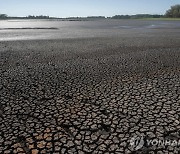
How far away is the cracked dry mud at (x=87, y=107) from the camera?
11.9 ft

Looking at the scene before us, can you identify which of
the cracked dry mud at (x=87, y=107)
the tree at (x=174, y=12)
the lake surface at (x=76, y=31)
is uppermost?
the tree at (x=174, y=12)

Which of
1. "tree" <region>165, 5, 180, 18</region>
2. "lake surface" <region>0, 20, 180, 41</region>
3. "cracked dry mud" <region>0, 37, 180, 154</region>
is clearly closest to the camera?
"cracked dry mud" <region>0, 37, 180, 154</region>

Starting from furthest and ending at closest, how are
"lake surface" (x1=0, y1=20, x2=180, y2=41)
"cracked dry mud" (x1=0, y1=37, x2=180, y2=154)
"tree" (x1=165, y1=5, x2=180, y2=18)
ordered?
"tree" (x1=165, y1=5, x2=180, y2=18)
"lake surface" (x1=0, y1=20, x2=180, y2=41)
"cracked dry mud" (x1=0, y1=37, x2=180, y2=154)

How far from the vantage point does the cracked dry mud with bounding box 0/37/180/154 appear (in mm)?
3641

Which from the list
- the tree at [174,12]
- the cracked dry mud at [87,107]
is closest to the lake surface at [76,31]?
the cracked dry mud at [87,107]

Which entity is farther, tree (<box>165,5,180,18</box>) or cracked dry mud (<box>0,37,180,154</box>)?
tree (<box>165,5,180,18</box>)

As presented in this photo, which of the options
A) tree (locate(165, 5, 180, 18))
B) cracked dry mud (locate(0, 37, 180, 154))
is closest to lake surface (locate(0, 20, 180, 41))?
cracked dry mud (locate(0, 37, 180, 154))

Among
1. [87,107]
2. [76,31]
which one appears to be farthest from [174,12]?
[87,107]

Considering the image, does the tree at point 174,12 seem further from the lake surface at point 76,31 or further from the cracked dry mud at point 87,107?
the cracked dry mud at point 87,107

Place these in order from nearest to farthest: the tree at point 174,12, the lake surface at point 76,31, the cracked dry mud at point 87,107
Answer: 1. the cracked dry mud at point 87,107
2. the lake surface at point 76,31
3. the tree at point 174,12

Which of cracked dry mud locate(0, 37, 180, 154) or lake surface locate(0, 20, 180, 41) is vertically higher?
lake surface locate(0, 20, 180, 41)

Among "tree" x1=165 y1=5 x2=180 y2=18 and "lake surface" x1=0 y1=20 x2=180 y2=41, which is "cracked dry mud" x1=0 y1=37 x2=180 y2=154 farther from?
"tree" x1=165 y1=5 x2=180 y2=18

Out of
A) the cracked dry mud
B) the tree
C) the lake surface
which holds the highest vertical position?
the tree

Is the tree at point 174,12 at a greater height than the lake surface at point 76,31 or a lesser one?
greater
